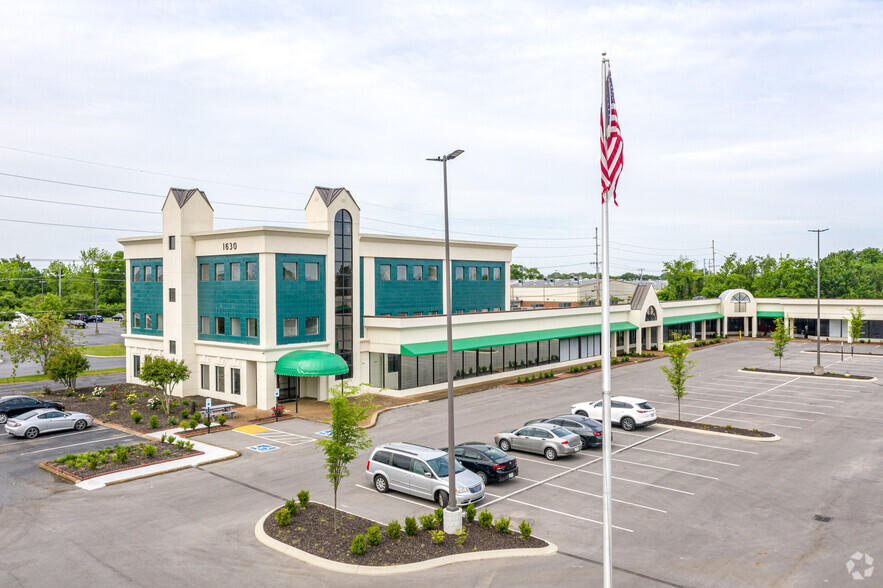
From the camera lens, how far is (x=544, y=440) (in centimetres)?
2623

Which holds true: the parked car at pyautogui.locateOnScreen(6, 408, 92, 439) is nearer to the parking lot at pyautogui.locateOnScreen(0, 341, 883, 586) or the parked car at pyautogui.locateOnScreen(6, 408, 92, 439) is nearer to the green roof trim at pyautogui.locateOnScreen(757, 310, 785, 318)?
the parking lot at pyautogui.locateOnScreen(0, 341, 883, 586)

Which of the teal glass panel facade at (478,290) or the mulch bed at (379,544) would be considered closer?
the mulch bed at (379,544)

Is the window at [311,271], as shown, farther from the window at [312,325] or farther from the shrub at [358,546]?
the shrub at [358,546]

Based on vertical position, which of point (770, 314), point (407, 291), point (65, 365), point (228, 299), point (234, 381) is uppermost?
point (407, 291)

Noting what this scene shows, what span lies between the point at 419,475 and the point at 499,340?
27544mm

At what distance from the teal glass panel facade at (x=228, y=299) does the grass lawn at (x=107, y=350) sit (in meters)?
32.9

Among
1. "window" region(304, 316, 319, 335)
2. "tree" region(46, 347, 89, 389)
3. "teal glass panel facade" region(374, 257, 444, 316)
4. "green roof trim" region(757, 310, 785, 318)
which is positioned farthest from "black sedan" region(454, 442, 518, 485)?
"green roof trim" region(757, 310, 785, 318)

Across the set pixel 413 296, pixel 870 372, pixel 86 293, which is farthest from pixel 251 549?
pixel 86 293

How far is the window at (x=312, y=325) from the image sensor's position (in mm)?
39844

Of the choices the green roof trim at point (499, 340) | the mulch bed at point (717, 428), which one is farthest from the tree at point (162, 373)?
the mulch bed at point (717, 428)

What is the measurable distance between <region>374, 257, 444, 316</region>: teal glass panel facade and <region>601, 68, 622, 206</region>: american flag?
110ft

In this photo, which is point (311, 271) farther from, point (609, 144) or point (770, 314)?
point (770, 314)

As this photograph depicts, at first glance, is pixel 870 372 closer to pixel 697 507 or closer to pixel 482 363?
pixel 482 363

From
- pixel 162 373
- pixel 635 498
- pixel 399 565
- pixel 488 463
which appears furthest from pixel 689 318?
pixel 399 565
